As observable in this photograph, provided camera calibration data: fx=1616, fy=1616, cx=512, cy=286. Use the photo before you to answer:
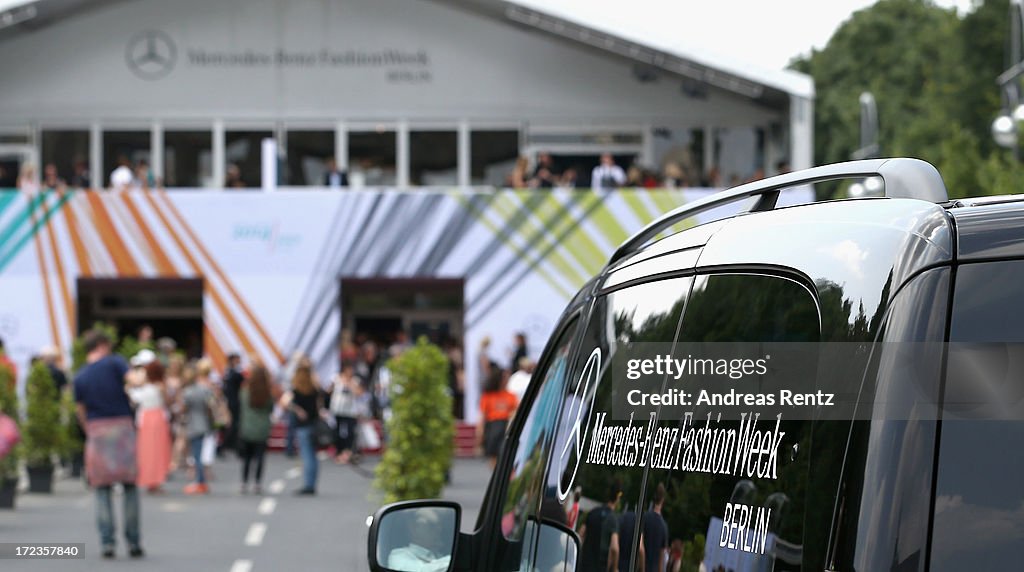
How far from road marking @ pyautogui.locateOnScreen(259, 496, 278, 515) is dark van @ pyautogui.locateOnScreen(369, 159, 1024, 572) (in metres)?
Result: 13.7

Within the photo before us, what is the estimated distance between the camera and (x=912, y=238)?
7.09 feet

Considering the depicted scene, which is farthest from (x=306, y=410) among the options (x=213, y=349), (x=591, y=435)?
(x=591, y=435)

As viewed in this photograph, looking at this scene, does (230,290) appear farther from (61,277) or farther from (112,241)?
(61,277)

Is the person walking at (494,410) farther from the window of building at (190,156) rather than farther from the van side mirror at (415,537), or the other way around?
the window of building at (190,156)

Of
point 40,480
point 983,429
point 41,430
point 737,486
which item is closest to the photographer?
point 983,429

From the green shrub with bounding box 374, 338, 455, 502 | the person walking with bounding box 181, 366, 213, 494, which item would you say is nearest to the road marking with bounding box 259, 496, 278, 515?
the person walking with bounding box 181, 366, 213, 494

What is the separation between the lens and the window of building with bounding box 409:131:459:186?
3428cm

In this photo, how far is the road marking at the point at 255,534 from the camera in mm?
13578

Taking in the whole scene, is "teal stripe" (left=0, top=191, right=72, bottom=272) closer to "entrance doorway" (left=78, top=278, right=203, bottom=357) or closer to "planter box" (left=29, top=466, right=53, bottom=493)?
"entrance doorway" (left=78, top=278, right=203, bottom=357)

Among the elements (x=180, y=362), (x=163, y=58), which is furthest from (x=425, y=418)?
(x=163, y=58)

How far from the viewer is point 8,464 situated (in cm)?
1611

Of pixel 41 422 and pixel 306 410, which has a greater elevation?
pixel 306 410

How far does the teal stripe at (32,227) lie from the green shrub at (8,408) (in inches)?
507

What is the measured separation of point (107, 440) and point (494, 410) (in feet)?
19.7
